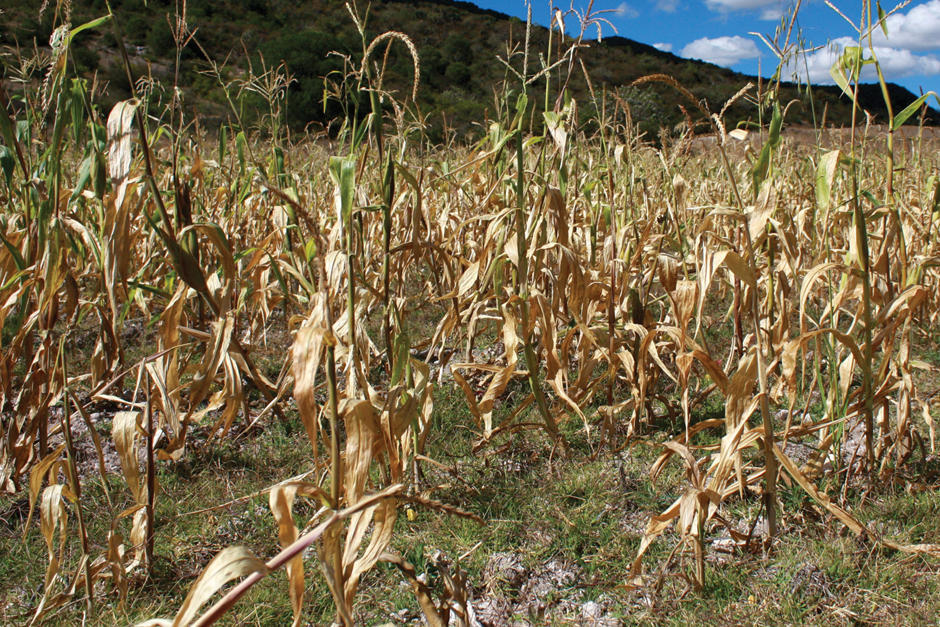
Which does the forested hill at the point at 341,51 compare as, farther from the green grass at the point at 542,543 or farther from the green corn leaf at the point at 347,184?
the green corn leaf at the point at 347,184

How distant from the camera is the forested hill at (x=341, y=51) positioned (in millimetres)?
15789

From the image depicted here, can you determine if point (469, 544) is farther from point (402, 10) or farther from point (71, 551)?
point (402, 10)

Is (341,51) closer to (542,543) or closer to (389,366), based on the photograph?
(389,366)

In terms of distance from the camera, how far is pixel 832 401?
1.54 m

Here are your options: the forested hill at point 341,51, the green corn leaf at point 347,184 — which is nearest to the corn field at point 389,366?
the green corn leaf at point 347,184

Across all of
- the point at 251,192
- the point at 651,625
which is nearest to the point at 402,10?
the point at 251,192

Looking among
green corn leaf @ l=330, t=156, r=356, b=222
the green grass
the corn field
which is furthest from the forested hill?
green corn leaf @ l=330, t=156, r=356, b=222

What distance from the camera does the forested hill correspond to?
1579cm

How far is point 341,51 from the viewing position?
1473 centimetres

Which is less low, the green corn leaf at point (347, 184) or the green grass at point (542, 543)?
the green corn leaf at point (347, 184)

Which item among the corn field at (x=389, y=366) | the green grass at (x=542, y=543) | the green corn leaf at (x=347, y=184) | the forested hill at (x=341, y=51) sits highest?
the forested hill at (x=341, y=51)

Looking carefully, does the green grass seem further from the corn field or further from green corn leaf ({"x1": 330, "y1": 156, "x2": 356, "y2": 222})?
green corn leaf ({"x1": 330, "y1": 156, "x2": 356, "y2": 222})

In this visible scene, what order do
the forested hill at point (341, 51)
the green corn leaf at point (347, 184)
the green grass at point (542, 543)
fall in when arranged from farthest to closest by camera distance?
the forested hill at point (341, 51) → the green grass at point (542, 543) → the green corn leaf at point (347, 184)

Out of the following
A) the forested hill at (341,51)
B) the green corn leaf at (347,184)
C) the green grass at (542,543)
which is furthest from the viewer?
the forested hill at (341,51)
